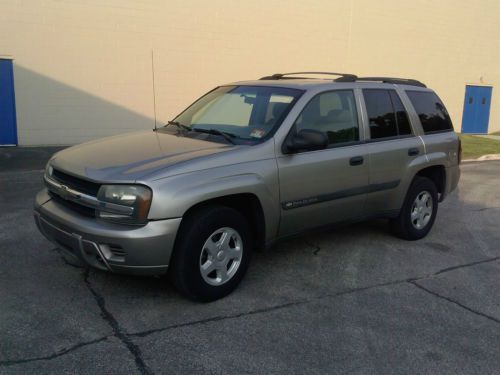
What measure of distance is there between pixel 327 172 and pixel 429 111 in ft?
6.94

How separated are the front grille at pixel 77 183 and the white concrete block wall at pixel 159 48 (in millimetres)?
8507

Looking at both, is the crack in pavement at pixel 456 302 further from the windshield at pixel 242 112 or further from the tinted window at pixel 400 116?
the windshield at pixel 242 112

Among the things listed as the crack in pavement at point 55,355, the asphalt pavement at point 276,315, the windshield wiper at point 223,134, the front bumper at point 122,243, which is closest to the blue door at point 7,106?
the asphalt pavement at point 276,315

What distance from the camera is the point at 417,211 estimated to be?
592 centimetres

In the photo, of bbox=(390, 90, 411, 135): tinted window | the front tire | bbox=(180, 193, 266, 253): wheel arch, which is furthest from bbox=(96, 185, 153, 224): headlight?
bbox=(390, 90, 411, 135): tinted window

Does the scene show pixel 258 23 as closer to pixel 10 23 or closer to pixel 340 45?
pixel 340 45

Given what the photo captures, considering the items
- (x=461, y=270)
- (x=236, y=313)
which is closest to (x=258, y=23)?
(x=461, y=270)

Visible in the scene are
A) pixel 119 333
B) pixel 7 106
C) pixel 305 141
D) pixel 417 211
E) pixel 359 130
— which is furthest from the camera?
pixel 7 106

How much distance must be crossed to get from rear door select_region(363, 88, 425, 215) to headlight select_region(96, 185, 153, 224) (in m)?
2.50

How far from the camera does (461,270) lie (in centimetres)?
507

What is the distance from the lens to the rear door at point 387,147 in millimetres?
5156

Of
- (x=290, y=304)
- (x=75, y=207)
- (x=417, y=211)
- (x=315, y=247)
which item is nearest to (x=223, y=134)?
(x=75, y=207)

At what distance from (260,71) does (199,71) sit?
2.01 m

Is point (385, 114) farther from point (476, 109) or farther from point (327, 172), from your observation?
point (476, 109)
